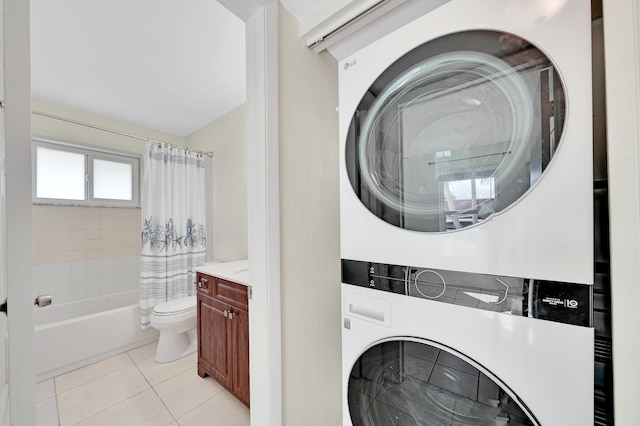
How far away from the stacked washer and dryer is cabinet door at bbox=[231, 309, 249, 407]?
0.71 metres

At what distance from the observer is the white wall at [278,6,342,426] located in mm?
1069

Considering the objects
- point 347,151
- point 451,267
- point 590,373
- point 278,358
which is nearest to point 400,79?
point 347,151

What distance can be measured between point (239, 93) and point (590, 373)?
260 centimetres

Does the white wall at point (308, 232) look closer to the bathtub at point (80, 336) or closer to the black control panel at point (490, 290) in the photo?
the black control panel at point (490, 290)

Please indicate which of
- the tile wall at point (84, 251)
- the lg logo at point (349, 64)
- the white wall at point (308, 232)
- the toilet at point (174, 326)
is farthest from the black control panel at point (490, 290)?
the tile wall at point (84, 251)

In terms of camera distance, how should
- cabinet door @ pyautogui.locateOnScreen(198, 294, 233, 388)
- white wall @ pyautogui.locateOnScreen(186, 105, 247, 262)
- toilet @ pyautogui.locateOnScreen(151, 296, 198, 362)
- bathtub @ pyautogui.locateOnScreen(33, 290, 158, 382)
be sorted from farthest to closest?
white wall @ pyautogui.locateOnScreen(186, 105, 247, 262) < toilet @ pyautogui.locateOnScreen(151, 296, 198, 362) < bathtub @ pyautogui.locateOnScreen(33, 290, 158, 382) < cabinet door @ pyautogui.locateOnScreen(198, 294, 233, 388)

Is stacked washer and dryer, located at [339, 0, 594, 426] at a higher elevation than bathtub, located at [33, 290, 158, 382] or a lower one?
higher

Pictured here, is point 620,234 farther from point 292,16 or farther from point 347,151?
point 292,16

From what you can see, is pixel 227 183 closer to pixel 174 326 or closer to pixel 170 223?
pixel 170 223

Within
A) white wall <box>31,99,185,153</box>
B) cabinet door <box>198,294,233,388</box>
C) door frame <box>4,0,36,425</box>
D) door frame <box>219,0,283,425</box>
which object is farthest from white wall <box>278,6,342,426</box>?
white wall <box>31,99,185,153</box>

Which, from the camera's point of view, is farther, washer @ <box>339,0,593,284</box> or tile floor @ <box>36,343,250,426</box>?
tile floor @ <box>36,343,250,426</box>

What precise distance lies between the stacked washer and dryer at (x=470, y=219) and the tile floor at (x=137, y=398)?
112cm

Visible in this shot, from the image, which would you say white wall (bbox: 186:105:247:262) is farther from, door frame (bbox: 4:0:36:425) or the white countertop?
door frame (bbox: 4:0:36:425)

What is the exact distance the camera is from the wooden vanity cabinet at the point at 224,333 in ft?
4.48
